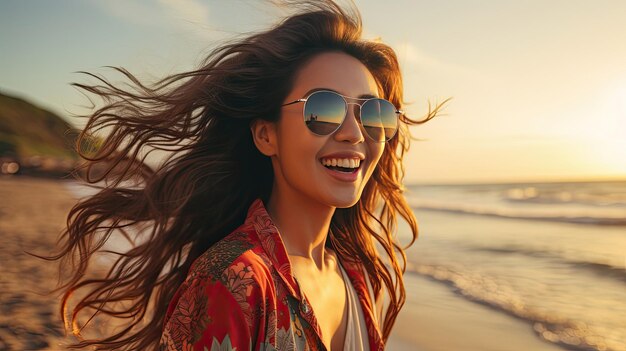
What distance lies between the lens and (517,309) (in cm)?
759

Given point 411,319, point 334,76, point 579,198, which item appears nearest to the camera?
point 334,76

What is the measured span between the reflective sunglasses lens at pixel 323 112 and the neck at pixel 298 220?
34 cm

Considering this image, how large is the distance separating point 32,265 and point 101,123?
6.43 meters

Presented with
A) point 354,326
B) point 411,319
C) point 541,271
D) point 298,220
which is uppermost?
point 298,220

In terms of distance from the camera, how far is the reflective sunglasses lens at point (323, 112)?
2.59 meters

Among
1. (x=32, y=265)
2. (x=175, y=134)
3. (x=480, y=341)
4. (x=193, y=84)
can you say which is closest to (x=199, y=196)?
(x=175, y=134)

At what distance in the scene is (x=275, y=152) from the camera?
9.08ft

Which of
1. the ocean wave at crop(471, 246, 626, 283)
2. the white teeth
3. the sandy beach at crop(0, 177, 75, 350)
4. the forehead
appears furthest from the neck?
the ocean wave at crop(471, 246, 626, 283)

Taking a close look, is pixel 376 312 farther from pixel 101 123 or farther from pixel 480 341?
pixel 480 341

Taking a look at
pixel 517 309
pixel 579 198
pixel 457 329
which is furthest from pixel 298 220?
pixel 579 198

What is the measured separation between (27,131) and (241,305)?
4915cm

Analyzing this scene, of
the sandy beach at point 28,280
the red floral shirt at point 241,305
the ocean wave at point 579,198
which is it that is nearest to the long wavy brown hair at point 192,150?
the red floral shirt at point 241,305

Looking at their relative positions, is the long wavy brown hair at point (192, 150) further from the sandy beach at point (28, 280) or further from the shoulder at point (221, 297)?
the sandy beach at point (28, 280)

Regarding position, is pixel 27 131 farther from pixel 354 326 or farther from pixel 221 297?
pixel 221 297
